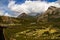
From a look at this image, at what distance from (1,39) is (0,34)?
412 cm

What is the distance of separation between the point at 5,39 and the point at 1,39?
7.29 feet

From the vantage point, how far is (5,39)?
293ft

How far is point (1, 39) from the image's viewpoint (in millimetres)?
89250

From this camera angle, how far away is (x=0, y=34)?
303ft

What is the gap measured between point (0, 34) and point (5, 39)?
515cm
